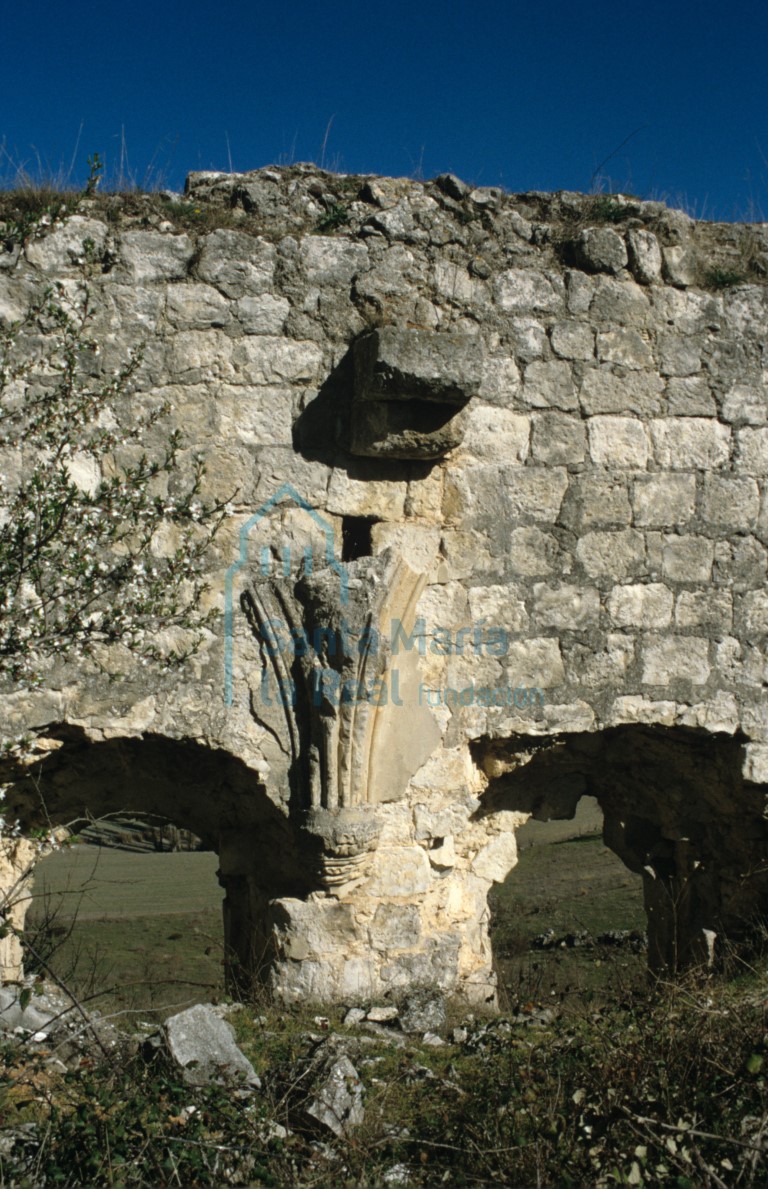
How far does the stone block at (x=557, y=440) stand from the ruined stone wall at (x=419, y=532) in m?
0.01

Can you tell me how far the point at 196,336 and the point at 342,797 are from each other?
213cm

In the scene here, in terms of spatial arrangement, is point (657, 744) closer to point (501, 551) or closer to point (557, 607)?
point (557, 607)

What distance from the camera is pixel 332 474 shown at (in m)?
5.00

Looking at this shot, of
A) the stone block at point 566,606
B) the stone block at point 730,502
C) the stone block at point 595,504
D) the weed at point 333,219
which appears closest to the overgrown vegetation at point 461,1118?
the stone block at point 566,606

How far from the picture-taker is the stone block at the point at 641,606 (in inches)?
208

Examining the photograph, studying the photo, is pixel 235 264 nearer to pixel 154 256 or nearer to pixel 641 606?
pixel 154 256

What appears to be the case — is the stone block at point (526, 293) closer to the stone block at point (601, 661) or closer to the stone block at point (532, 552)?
the stone block at point (532, 552)

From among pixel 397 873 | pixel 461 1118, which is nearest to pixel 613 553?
pixel 397 873

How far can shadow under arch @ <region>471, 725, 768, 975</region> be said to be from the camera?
551 cm

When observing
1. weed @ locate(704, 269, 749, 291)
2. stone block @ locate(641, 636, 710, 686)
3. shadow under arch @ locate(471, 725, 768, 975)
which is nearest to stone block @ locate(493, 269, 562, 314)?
weed @ locate(704, 269, 749, 291)

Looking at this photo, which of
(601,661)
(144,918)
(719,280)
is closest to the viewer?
(601,661)

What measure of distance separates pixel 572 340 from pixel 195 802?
2944 millimetres

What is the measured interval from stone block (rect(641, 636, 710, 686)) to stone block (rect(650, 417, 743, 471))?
85 centimetres

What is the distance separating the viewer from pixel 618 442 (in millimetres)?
5297
